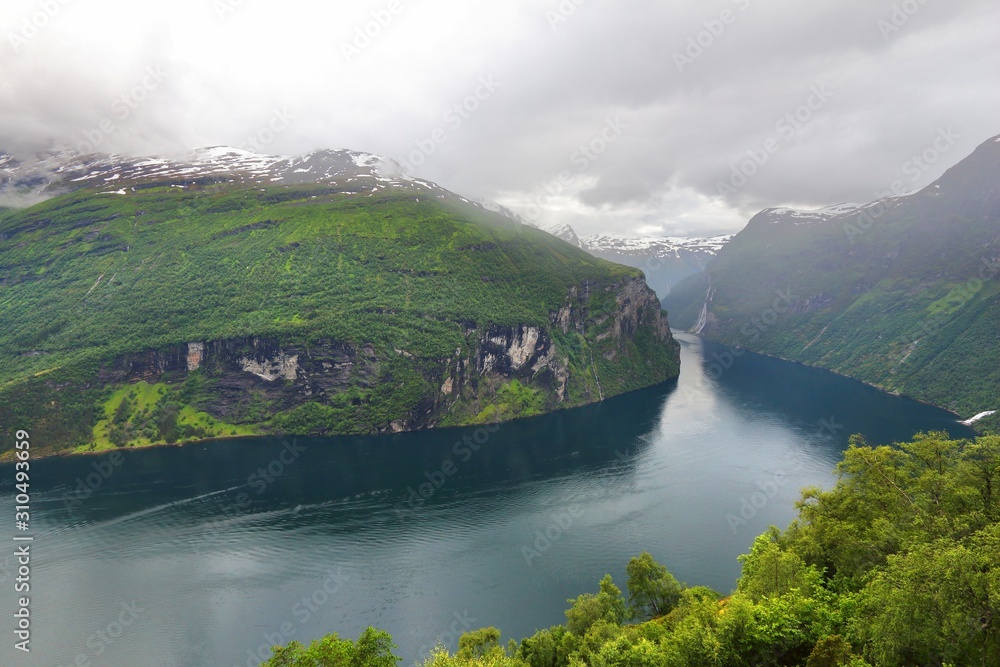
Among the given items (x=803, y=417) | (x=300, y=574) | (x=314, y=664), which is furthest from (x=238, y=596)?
(x=803, y=417)

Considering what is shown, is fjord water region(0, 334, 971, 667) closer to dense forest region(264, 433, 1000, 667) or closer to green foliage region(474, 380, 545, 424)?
green foliage region(474, 380, 545, 424)

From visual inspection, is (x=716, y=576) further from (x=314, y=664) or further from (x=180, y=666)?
(x=180, y=666)

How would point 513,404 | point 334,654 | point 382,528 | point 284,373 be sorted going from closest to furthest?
point 334,654, point 382,528, point 284,373, point 513,404
